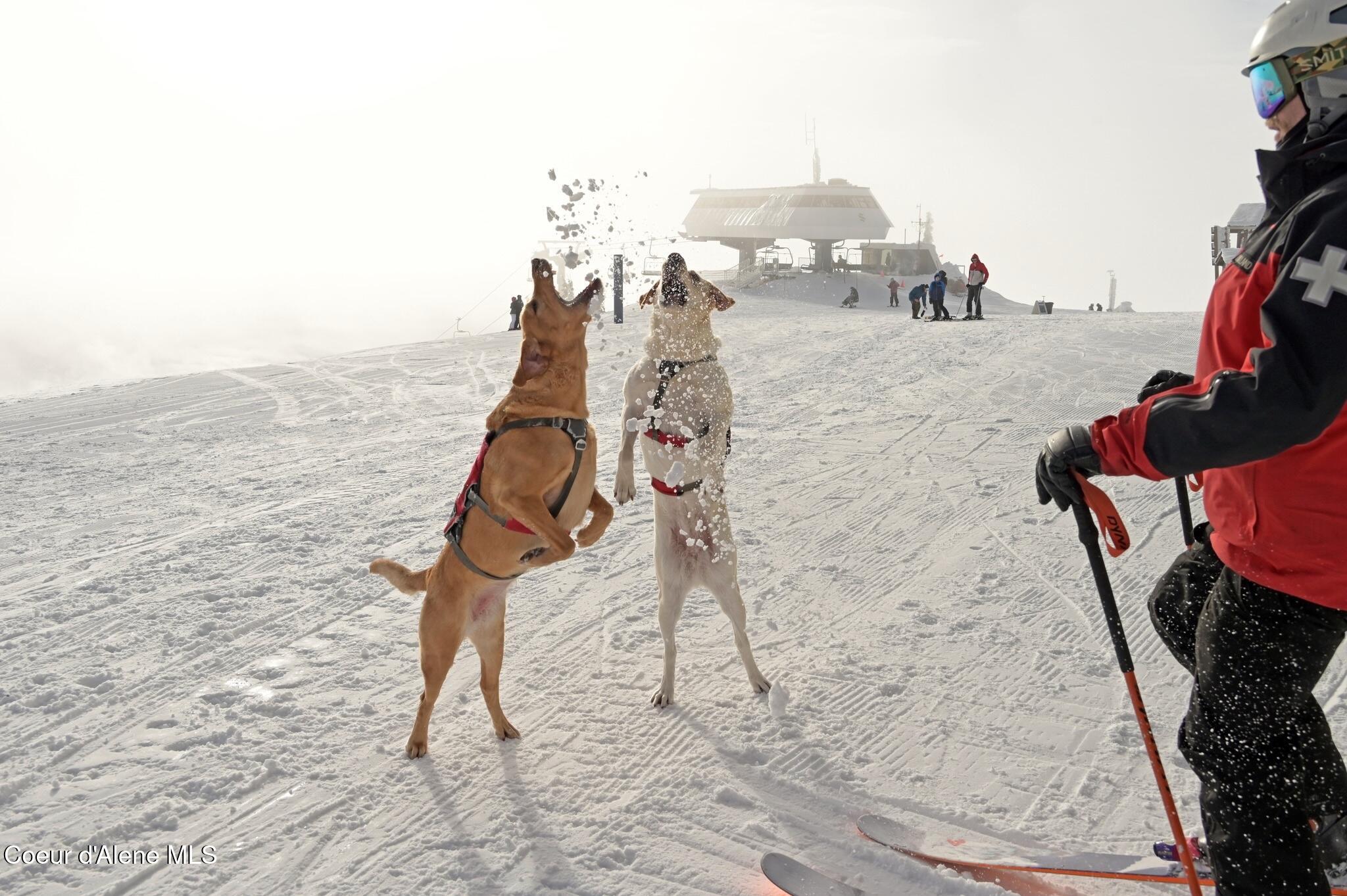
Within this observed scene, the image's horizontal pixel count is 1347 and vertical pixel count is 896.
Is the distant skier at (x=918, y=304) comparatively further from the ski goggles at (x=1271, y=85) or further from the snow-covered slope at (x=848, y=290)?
the ski goggles at (x=1271, y=85)

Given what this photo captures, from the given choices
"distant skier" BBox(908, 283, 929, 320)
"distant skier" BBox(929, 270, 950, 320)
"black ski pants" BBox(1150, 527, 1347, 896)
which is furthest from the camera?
"distant skier" BBox(908, 283, 929, 320)

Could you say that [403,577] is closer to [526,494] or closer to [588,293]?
[526,494]

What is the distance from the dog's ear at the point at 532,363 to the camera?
375 centimetres

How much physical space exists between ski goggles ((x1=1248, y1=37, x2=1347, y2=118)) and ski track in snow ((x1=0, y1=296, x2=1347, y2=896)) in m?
2.54

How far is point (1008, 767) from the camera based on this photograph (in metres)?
3.79

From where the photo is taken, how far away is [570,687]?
183 inches

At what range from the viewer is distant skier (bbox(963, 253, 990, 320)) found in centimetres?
2609

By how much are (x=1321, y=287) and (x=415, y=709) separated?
401 centimetres

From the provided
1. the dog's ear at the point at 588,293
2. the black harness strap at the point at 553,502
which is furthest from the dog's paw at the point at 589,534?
the dog's ear at the point at 588,293

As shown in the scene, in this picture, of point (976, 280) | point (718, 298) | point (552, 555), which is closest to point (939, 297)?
point (976, 280)

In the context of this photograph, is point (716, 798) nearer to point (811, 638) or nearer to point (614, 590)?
point (811, 638)

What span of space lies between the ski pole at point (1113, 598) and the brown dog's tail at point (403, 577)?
270 centimetres

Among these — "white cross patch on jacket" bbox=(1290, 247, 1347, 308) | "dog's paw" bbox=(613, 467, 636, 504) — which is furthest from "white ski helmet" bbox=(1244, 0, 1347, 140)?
"dog's paw" bbox=(613, 467, 636, 504)

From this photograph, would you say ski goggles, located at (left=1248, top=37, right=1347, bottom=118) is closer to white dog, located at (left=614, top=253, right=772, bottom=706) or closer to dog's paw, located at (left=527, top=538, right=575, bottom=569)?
white dog, located at (left=614, top=253, right=772, bottom=706)
